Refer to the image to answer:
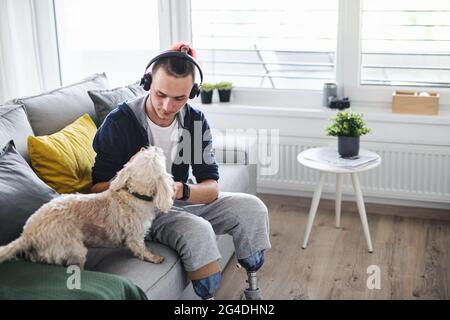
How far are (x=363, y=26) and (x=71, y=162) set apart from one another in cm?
198

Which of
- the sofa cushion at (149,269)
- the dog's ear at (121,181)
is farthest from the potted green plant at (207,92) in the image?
A: the dog's ear at (121,181)

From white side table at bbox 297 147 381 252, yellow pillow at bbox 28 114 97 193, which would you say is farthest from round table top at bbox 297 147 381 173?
yellow pillow at bbox 28 114 97 193

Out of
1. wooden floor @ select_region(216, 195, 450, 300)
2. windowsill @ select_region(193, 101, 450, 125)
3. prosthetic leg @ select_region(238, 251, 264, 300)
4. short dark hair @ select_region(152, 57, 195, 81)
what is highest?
short dark hair @ select_region(152, 57, 195, 81)

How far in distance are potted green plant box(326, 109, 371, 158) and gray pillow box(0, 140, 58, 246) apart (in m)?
1.48

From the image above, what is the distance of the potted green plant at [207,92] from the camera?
3.60m

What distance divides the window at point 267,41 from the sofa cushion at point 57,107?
3.92ft

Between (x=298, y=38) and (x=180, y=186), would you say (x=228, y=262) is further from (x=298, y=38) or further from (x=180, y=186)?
(x=298, y=38)

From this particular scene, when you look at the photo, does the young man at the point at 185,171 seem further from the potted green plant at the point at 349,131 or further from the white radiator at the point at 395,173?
the white radiator at the point at 395,173

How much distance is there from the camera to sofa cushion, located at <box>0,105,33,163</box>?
6.62 ft

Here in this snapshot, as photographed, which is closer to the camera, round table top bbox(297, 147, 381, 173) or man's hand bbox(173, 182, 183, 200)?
man's hand bbox(173, 182, 183, 200)

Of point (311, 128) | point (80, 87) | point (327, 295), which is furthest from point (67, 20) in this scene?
point (327, 295)

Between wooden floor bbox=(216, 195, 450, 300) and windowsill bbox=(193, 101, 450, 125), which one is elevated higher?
windowsill bbox=(193, 101, 450, 125)

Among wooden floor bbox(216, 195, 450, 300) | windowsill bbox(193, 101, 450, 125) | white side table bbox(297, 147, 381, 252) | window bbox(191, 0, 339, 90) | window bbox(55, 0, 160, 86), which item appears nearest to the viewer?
wooden floor bbox(216, 195, 450, 300)

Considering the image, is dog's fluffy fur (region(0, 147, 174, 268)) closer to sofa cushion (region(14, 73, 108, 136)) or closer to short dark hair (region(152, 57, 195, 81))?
short dark hair (region(152, 57, 195, 81))
